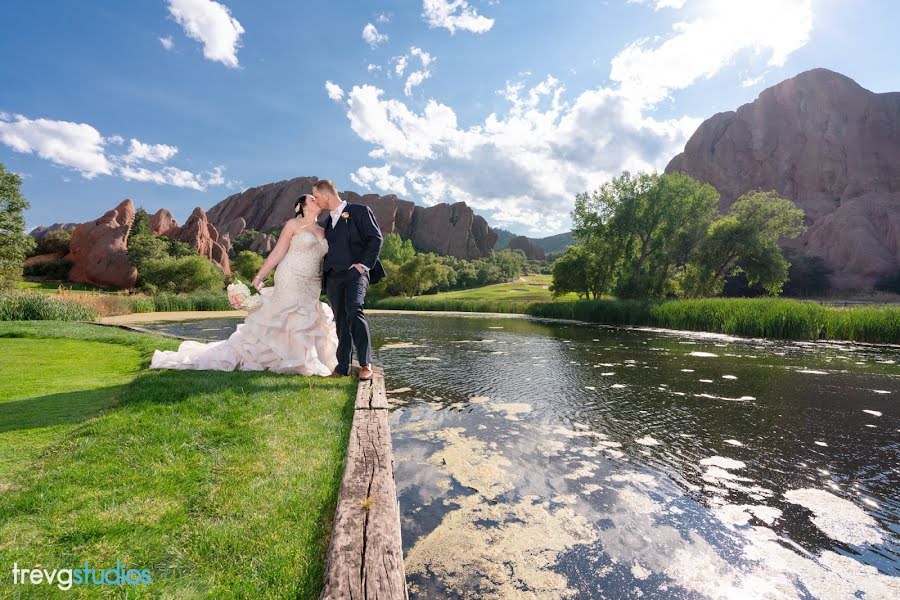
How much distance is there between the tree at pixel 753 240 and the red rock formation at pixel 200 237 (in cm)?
5524

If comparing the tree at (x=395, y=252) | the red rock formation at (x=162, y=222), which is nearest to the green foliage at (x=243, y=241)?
the red rock formation at (x=162, y=222)

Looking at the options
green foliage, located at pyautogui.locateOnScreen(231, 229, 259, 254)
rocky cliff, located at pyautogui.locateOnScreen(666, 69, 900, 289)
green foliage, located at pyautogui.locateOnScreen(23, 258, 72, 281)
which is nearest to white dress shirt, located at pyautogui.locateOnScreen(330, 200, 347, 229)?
green foliage, located at pyautogui.locateOnScreen(23, 258, 72, 281)

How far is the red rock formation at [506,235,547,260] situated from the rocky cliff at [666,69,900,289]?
59.9 meters

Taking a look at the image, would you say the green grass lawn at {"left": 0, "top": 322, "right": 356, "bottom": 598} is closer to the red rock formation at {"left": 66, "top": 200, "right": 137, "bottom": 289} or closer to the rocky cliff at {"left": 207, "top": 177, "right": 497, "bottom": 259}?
the red rock formation at {"left": 66, "top": 200, "right": 137, "bottom": 289}

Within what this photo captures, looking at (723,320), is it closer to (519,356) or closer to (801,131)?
(519,356)

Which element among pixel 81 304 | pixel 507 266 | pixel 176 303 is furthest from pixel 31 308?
pixel 507 266

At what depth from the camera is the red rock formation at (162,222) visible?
190 feet

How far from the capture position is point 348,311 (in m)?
5.34

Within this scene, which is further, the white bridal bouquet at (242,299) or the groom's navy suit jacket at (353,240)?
the white bridal bouquet at (242,299)

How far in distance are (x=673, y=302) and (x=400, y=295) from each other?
38.8 meters

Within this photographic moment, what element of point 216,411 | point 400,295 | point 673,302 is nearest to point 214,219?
point 400,295

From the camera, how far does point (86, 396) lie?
4.30 meters

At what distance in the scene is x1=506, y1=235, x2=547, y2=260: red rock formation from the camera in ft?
433

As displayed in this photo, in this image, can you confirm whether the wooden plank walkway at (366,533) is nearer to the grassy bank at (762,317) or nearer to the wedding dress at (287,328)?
the wedding dress at (287,328)
